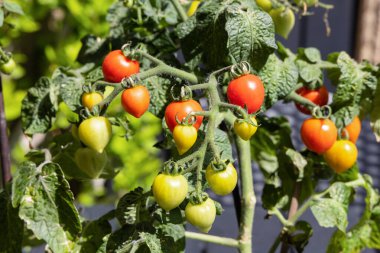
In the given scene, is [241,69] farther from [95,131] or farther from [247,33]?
[95,131]

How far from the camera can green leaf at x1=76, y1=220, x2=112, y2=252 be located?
92 cm

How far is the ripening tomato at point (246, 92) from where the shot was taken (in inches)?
28.3

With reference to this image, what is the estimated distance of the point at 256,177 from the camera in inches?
87.5

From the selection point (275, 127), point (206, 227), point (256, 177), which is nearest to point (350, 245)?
point (275, 127)

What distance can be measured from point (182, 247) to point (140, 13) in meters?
0.36

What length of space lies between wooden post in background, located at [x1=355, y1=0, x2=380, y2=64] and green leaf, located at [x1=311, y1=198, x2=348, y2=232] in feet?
7.58

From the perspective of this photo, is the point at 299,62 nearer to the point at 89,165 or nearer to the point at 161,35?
the point at 161,35

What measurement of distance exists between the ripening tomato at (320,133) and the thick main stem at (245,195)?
9cm

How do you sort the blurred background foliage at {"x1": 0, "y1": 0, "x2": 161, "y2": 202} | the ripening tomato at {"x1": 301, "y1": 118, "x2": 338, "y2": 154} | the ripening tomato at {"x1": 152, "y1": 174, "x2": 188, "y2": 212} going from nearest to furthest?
1. the ripening tomato at {"x1": 152, "y1": 174, "x2": 188, "y2": 212}
2. the ripening tomato at {"x1": 301, "y1": 118, "x2": 338, "y2": 154}
3. the blurred background foliage at {"x1": 0, "y1": 0, "x2": 161, "y2": 202}

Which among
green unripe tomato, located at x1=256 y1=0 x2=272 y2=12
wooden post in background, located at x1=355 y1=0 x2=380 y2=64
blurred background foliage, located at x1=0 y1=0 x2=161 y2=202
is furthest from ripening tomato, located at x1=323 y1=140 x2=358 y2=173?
wooden post in background, located at x1=355 y1=0 x2=380 y2=64

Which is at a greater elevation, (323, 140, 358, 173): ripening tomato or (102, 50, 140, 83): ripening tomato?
(102, 50, 140, 83): ripening tomato

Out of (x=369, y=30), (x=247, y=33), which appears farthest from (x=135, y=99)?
(x=369, y=30)

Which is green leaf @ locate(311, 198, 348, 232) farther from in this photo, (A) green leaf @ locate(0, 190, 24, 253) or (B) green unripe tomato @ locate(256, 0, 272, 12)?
(A) green leaf @ locate(0, 190, 24, 253)

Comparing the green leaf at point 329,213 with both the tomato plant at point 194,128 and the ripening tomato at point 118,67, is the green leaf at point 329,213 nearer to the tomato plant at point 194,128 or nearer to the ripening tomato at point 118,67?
the tomato plant at point 194,128
